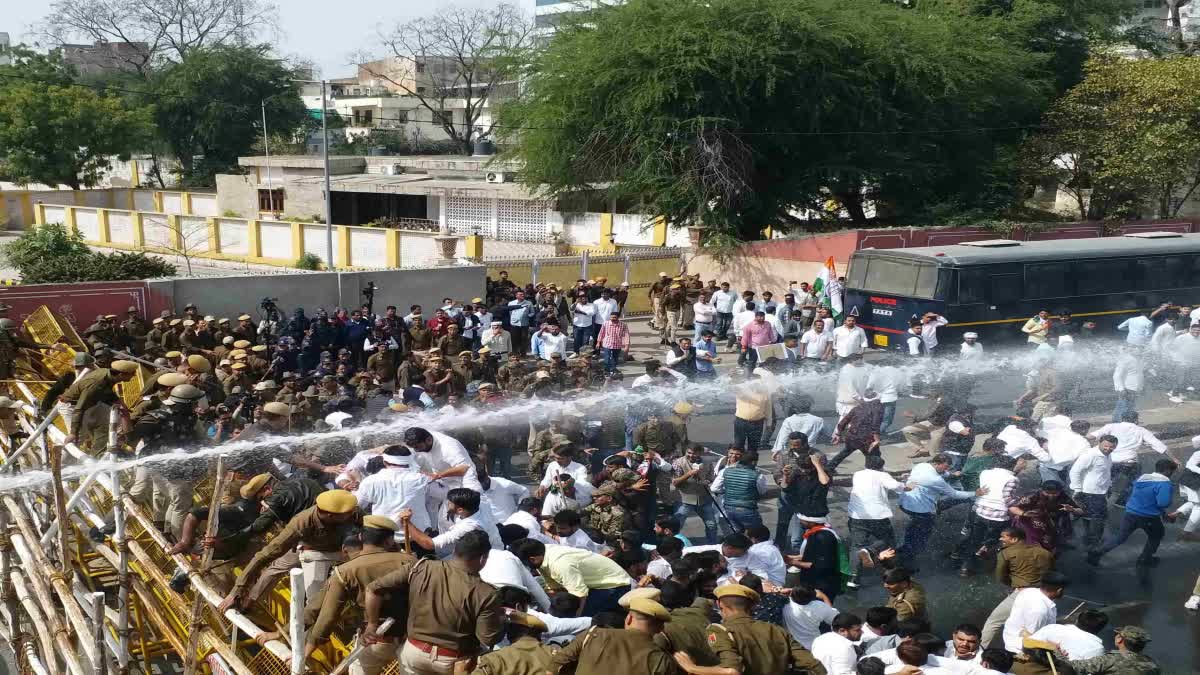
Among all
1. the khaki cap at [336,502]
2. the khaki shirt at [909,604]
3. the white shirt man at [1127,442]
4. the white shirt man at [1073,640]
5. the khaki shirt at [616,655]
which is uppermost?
the khaki cap at [336,502]

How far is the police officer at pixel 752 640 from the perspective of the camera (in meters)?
5.57

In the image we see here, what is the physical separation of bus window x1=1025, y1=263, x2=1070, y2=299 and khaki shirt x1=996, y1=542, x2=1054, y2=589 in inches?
456

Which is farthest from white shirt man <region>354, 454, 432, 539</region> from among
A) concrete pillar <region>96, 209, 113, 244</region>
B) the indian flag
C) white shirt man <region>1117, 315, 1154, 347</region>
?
concrete pillar <region>96, 209, 113, 244</region>

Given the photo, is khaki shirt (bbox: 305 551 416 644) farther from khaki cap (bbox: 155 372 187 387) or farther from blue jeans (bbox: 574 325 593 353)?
blue jeans (bbox: 574 325 593 353)

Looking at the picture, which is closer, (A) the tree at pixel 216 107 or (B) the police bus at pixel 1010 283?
(B) the police bus at pixel 1010 283

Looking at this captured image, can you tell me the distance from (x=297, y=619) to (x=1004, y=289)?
52.8ft

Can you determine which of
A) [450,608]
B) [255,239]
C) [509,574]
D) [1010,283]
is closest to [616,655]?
[450,608]

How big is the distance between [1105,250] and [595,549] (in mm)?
15160

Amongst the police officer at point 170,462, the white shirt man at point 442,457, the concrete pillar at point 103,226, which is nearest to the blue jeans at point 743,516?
the white shirt man at point 442,457

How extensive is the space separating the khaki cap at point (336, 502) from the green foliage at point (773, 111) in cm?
2046

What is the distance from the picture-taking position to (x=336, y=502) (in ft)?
19.7

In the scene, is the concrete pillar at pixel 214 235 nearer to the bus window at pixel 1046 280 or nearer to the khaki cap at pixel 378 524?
the bus window at pixel 1046 280

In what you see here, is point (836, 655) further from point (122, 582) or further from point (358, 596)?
point (122, 582)

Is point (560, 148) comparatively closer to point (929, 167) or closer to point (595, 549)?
point (929, 167)
